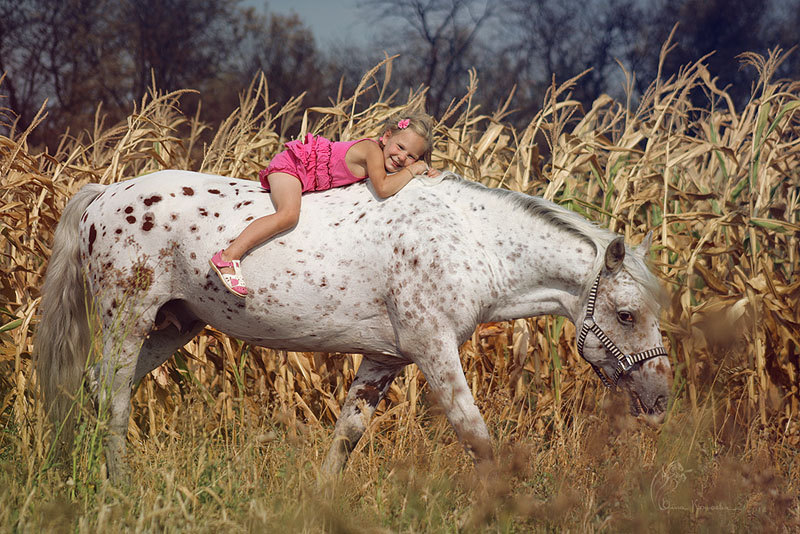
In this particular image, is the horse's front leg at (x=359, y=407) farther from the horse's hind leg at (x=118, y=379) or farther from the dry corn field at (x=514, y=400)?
the horse's hind leg at (x=118, y=379)

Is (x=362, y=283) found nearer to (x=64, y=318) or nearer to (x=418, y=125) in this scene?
(x=418, y=125)

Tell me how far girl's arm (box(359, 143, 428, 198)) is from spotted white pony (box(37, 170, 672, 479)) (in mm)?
46

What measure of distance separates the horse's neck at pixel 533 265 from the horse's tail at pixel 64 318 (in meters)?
1.98

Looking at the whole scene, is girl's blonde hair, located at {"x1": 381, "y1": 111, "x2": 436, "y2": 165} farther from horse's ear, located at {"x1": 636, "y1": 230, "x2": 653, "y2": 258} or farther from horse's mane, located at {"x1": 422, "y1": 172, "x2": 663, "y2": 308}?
horse's ear, located at {"x1": 636, "y1": 230, "x2": 653, "y2": 258}

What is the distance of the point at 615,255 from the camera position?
3.13 metres

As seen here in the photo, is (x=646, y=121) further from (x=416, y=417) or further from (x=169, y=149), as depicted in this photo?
(x=169, y=149)

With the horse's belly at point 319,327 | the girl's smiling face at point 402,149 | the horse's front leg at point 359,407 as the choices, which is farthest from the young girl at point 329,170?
the horse's front leg at point 359,407

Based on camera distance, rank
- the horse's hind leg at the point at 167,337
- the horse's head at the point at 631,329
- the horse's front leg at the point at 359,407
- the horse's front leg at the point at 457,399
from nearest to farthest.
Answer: the horse's front leg at the point at 457,399 < the horse's head at the point at 631,329 < the horse's front leg at the point at 359,407 < the horse's hind leg at the point at 167,337

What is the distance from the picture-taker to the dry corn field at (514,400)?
281 cm

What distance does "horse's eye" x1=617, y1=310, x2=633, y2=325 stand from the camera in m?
3.20

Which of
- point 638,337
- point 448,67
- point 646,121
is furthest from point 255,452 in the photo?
point 448,67

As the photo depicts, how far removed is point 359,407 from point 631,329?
132cm

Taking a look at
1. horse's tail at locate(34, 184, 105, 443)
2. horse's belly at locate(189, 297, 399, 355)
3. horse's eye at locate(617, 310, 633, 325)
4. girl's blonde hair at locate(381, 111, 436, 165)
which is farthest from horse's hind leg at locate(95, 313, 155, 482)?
horse's eye at locate(617, 310, 633, 325)

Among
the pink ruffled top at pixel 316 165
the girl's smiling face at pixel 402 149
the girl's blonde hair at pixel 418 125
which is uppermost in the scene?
the girl's blonde hair at pixel 418 125
